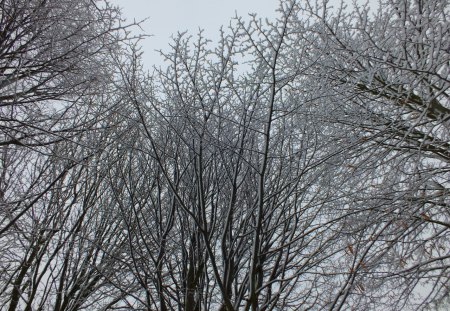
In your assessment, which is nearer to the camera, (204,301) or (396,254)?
(396,254)

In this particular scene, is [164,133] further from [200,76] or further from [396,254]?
[396,254]

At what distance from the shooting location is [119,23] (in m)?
3.71

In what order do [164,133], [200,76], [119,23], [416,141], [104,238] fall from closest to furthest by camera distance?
1. [200,76]
2. [119,23]
3. [416,141]
4. [164,133]
5. [104,238]

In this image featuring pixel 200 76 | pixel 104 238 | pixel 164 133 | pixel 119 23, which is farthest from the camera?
pixel 104 238

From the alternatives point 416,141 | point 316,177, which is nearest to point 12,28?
point 316,177

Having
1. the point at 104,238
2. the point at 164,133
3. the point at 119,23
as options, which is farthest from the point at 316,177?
the point at 104,238

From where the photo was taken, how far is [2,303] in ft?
17.2

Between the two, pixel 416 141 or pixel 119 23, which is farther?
pixel 416 141

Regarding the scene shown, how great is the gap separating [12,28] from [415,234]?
190 inches

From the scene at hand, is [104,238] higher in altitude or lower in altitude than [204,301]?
higher

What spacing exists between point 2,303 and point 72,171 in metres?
2.14

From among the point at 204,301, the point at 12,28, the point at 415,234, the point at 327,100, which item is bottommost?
the point at 204,301

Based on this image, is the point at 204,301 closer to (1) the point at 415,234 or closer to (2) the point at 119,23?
(1) the point at 415,234

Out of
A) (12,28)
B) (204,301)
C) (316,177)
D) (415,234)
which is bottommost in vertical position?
(204,301)
